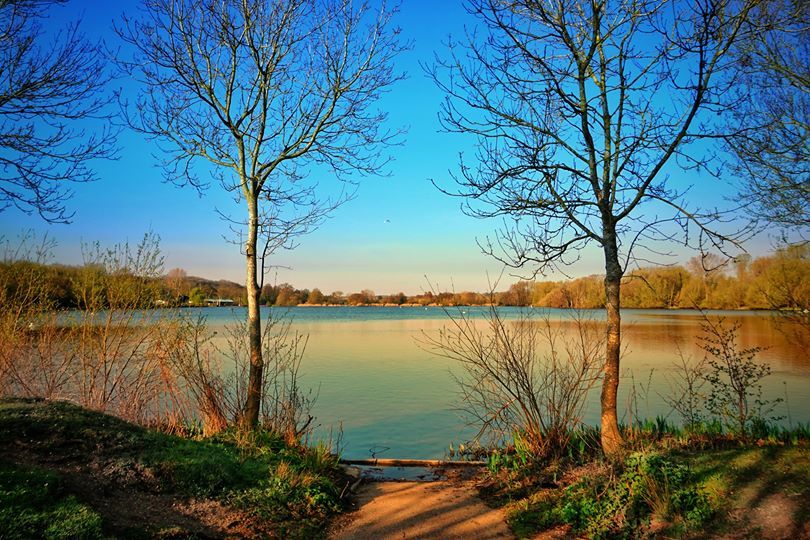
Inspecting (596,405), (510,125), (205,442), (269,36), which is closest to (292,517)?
(205,442)

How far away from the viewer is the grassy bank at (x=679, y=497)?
4.79 metres

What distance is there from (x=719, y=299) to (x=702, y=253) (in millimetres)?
31632

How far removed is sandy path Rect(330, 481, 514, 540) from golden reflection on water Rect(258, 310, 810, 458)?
2.25 m

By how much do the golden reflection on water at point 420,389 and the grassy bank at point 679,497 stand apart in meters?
1.51

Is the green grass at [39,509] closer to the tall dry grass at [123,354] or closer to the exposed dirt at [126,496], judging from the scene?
the exposed dirt at [126,496]

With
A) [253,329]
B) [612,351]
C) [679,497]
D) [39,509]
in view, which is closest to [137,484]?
[39,509]

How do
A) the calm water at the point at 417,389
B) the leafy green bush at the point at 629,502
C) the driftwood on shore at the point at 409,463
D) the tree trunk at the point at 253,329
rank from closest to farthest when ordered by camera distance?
the leafy green bush at the point at 629,502
the tree trunk at the point at 253,329
the driftwood on shore at the point at 409,463
the calm water at the point at 417,389

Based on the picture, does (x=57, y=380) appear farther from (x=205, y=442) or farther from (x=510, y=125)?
(x=510, y=125)

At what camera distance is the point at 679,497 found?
5.14 m

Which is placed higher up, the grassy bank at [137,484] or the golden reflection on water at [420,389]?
the grassy bank at [137,484]

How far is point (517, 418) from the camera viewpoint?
838 cm

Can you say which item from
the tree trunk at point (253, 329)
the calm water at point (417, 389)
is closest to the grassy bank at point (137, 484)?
the tree trunk at point (253, 329)

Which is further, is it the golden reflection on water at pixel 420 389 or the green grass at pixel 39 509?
the golden reflection on water at pixel 420 389

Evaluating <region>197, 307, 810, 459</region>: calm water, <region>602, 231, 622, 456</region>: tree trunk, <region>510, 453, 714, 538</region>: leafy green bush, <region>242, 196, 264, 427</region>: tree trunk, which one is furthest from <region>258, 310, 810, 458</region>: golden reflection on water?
<region>242, 196, 264, 427</region>: tree trunk
